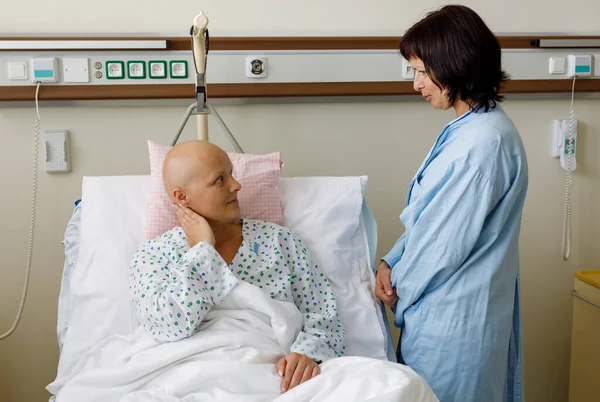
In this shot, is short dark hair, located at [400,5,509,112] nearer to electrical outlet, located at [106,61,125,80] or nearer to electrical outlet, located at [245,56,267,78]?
electrical outlet, located at [245,56,267,78]

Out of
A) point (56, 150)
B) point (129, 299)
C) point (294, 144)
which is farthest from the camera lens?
point (294, 144)

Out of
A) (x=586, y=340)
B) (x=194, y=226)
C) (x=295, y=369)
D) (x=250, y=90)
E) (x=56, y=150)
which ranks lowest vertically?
(x=586, y=340)

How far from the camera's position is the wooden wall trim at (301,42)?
228 centimetres

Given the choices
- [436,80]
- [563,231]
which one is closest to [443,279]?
[436,80]

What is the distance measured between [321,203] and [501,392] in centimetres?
73

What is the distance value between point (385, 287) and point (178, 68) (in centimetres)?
106

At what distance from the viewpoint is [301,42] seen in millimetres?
2336

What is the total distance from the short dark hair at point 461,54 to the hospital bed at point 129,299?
0.47 metres

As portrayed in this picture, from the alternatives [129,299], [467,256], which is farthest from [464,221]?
[129,299]

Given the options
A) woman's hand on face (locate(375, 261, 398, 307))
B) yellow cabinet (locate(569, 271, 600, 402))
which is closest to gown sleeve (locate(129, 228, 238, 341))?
woman's hand on face (locate(375, 261, 398, 307))

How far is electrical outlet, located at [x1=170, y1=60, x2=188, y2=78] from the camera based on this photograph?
2.29 metres

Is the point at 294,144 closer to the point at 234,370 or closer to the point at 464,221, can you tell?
the point at 464,221

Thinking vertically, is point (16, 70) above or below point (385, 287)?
above

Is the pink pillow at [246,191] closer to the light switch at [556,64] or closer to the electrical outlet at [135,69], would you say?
the electrical outlet at [135,69]
